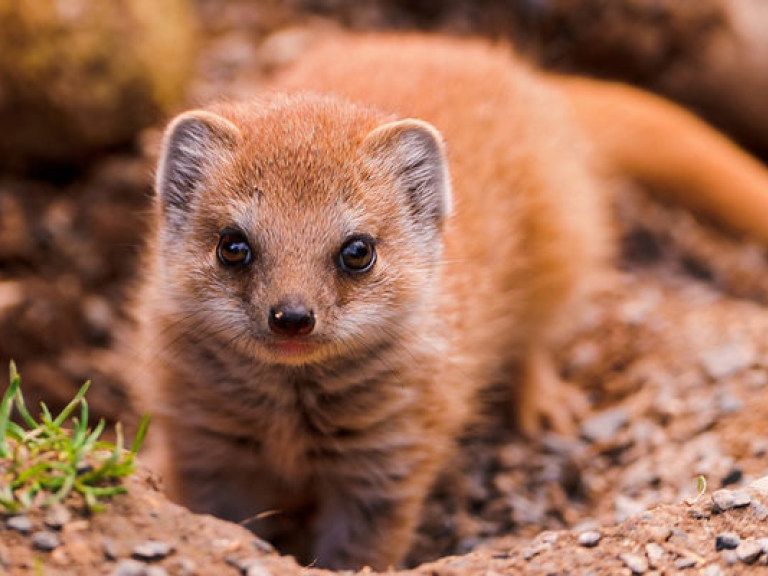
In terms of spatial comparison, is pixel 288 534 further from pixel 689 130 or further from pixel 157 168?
pixel 689 130

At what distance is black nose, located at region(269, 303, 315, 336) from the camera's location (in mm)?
2559

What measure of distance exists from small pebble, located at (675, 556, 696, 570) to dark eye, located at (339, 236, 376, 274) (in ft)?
3.80

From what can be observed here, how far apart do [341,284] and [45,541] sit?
1041 mm

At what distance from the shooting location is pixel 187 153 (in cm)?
305

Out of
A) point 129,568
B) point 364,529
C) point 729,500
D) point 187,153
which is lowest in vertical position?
point 364,529

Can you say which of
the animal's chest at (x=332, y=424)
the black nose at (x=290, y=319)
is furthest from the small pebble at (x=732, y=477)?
the black nose at (x=290, y=319)

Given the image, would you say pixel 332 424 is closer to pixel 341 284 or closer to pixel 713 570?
pixel 341 284

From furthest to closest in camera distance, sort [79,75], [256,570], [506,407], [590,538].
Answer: [79,75], [506,407], [590,538], [256,570]

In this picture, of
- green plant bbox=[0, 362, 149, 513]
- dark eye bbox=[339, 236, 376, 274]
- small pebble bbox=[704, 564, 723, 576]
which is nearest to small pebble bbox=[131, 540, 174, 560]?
green plant bbox=[0, 362, 149, 513]

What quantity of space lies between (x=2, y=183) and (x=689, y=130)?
3375 millimetres

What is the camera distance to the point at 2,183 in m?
4.80

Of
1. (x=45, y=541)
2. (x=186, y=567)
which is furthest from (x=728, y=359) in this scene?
(x=45, y=541)

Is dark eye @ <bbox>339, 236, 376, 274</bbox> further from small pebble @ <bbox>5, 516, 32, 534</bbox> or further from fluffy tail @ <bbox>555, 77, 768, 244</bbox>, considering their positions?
fluffy tail @ <bbox>555, 77, 768, 244</bbox>

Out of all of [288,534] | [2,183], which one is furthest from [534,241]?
[2,183]
